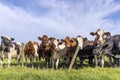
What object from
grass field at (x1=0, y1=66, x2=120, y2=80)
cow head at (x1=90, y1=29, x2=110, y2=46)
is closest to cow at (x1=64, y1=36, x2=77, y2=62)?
cow head at (x1=90, y1=29, x2=110, y2=46)

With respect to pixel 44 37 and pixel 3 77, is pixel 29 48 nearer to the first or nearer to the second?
pixel 44 37

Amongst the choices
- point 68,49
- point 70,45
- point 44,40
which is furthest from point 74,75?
point 44,40

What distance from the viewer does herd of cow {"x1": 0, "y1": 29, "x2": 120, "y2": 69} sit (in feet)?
72.7

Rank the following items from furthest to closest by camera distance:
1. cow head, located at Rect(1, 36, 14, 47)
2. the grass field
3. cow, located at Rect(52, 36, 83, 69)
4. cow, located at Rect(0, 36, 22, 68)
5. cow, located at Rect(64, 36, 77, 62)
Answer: cow head, located at Rect(1, 36, 14, 47)
cow, located at Rect(0, 36, 22, 68)
cow, located at Rect(52, 36, 83, 69)
cow, located at Rect(64, 36, 77, 62)
the grass field

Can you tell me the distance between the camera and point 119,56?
2286cm

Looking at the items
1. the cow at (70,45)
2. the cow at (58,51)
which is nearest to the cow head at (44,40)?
the cow at (58,51)

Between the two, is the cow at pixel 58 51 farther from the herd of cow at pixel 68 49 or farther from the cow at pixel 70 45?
the cow at pixel 70 45

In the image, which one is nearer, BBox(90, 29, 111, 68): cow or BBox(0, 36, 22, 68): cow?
BBox(90, 29, 111, 68): cow

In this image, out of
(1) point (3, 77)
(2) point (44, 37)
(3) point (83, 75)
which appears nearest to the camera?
(3) point (83, 75)

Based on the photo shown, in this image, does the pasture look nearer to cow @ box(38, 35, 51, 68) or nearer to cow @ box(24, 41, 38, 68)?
cow @ box(38, 35, 51, 68)

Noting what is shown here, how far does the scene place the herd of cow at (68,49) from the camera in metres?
22.2

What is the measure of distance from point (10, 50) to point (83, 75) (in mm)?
9525

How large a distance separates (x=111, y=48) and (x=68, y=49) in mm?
3190

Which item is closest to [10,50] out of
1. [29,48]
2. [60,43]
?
[29,48]
